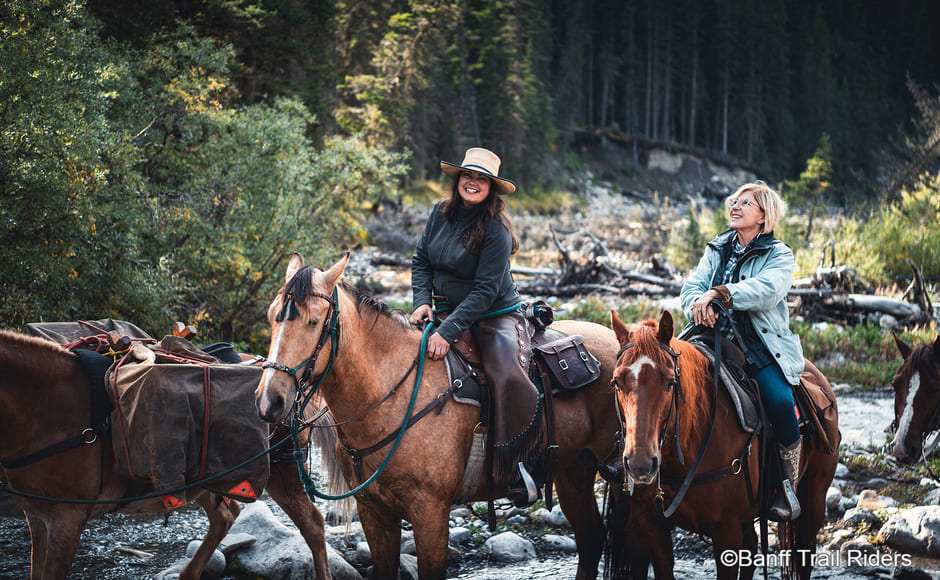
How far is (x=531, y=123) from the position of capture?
157 feet

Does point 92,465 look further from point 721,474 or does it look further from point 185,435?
point 721,474

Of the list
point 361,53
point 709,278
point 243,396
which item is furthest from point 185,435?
point 361,53

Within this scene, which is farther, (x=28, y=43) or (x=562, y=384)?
(x=28, y=43)

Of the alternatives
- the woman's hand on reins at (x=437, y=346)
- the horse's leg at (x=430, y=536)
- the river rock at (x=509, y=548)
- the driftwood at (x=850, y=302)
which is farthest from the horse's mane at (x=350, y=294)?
the driftwood at (x=850, y=302)

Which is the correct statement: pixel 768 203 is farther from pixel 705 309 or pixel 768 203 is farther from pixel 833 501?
pixel 833 501

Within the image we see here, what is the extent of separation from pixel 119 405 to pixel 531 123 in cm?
4606

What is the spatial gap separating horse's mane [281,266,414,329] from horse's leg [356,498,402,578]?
119 cm

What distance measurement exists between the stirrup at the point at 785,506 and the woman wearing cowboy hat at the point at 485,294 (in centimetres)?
158

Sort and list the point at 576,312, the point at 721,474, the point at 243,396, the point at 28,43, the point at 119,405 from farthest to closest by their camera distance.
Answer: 1. the point at 576,312
2. the point at 28,43
3. the point at 243,396
4. the point at 119,405
5. the point at 721,474

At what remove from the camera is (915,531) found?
5.73m

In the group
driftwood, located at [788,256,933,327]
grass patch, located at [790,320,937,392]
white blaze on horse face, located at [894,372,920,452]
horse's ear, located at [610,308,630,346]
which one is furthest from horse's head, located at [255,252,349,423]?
driftwood, located at [788,256,933,327]

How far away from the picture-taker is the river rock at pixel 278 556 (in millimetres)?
5426

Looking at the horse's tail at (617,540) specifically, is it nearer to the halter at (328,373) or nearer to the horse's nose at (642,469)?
the horse's nose at (642,469)

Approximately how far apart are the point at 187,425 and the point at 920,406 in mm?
5622
